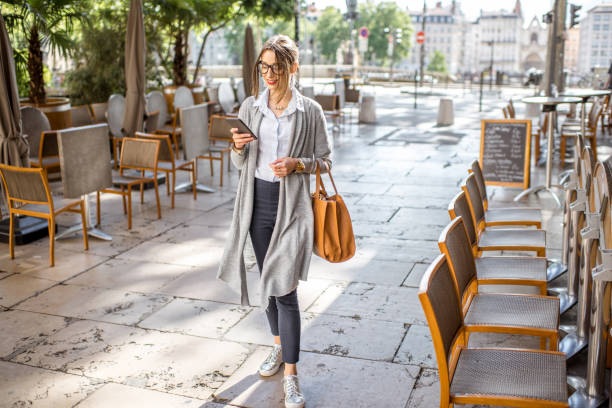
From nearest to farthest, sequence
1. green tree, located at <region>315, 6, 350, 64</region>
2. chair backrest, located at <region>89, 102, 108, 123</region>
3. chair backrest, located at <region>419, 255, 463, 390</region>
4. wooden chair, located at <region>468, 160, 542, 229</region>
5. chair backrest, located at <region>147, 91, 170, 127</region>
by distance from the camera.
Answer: chair backrest, located at <region>419, 255, 463, 390</region>
wooden chair, located at <region>468, 160, 542, 229</region>
chair backrest, located at <region>89, 102, 108, 123</region>
chair backrest, located at <region>147, 91, 170, 127</region>
green tree, located at <region>315, 6, 350, 64</region>

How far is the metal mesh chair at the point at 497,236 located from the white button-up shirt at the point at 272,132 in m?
1.54

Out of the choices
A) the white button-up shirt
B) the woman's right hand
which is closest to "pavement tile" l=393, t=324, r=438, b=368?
the white button-up shirt

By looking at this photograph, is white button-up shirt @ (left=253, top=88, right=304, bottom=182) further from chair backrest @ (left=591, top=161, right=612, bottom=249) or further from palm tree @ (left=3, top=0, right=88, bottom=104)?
palm tree @ (left=3, top=0, right=88, bottom=104)

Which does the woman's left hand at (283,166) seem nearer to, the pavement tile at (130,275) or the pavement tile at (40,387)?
the pavement tile at (40,387)

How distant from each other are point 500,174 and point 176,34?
8.98 m

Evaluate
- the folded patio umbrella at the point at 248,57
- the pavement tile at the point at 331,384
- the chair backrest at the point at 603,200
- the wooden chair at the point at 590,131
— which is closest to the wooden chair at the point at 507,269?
the chair backrest at the point at 603,200

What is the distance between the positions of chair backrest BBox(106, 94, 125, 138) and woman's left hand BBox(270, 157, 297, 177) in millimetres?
6558

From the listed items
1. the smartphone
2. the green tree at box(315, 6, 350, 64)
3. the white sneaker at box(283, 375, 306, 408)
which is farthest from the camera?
the green tree at box(315, 6, 350, 64)

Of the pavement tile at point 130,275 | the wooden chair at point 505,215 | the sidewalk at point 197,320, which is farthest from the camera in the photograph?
the pavement tile at point 130,275

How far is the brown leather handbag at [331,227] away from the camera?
3217mm

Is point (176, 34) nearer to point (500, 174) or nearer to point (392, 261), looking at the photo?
point (500, 174)

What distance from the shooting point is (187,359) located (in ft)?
13.0

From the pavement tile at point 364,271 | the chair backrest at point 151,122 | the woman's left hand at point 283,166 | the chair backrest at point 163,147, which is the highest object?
the woman's left hand at point 283,166

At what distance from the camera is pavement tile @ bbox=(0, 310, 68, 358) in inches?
166
